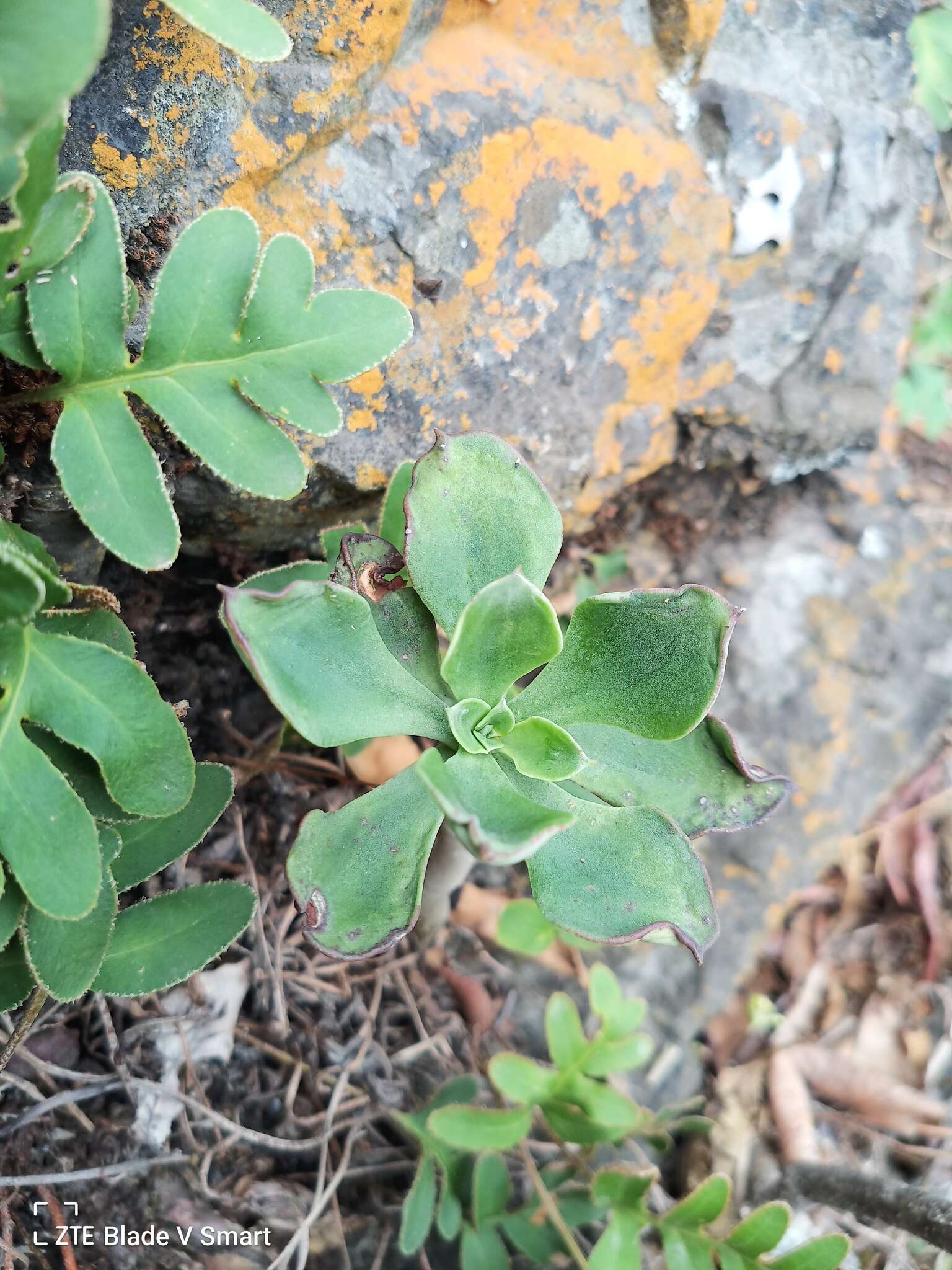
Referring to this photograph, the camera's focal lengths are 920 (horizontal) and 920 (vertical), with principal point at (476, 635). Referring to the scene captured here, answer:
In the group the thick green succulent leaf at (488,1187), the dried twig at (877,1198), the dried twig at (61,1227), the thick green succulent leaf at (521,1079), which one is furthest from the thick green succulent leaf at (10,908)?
the dried twig at (877,1198)

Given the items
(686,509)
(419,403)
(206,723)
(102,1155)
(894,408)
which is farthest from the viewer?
(894,408)

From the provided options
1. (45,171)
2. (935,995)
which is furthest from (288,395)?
(935,995)

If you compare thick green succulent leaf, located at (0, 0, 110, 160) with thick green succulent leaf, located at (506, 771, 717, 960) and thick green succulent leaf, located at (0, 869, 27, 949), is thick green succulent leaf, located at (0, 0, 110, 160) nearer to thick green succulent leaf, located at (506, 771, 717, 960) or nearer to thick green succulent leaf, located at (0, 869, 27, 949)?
thick green succulent leaf, located at (0, 869, 27, 949)

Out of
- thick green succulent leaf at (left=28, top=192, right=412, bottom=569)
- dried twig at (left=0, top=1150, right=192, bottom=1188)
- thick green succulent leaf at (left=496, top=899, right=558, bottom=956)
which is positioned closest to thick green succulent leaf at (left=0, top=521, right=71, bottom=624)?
thick green succulent leaf at (left=28, top=192, right=412, bottom=569)

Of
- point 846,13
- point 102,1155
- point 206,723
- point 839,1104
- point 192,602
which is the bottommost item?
point 839,1104

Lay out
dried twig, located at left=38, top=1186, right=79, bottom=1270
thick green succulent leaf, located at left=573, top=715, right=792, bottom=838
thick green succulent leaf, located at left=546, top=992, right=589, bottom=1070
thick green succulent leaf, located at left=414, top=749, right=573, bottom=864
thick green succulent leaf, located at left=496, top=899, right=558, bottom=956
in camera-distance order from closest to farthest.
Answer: thick green succulent leaf, located at left=414, top=749, right=573, bottom=864
thick green succulent leaf, located at left=573, top=715, right=792, bottom=838
dried twig, located at left=38, top=1186, right=79, bottom=1270
thick green succulent leaf, located at left=546, top=992, right=589, bottom=1070
thick green succulent leaf, located at left=496, top=899, right=558, bottom=956

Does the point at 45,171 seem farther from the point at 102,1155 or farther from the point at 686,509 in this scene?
the point at 686,509
